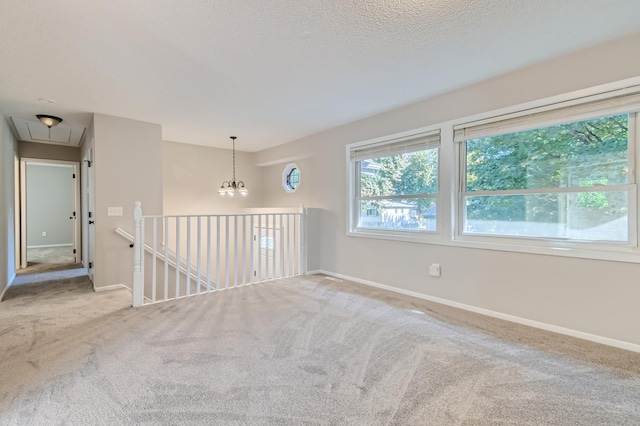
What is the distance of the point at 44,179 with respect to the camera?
8.21m

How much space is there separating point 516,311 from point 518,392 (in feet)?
4.00

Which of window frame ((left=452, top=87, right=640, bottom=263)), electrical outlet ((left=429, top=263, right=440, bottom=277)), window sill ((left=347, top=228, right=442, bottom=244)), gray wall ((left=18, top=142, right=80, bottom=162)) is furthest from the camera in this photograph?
gray wall ((left=18, top=142, right=80, bottom=162))

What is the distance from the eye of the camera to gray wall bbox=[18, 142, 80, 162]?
5.16m

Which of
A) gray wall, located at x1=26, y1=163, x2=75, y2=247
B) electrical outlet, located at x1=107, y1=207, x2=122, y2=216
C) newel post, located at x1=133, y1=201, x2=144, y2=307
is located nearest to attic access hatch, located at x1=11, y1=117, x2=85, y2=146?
electrical outlet, located at x1=107, y1=207, x2=122, y2=216

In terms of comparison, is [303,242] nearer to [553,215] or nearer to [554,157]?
[553,215]

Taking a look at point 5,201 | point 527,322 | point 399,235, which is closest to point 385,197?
point 399,235

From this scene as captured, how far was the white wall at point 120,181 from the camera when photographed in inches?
150

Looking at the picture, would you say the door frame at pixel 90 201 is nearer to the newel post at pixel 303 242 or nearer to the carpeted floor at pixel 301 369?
the carpeted floor at pixel 301 369

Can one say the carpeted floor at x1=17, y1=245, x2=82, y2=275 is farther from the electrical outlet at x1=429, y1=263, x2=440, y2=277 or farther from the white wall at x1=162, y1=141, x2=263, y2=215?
the electrical outlet at x1=429, y1=263, x2=440, y2=277

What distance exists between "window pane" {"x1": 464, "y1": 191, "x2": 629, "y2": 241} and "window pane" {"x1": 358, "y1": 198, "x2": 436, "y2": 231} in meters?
0.45

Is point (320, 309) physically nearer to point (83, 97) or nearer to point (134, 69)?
point (134, 69)

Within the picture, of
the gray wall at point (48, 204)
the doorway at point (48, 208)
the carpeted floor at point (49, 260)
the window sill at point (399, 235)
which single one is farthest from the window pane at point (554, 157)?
the gray wall at point (48, 204)

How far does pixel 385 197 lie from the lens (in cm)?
395

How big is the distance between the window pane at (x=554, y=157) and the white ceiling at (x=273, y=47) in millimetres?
624
